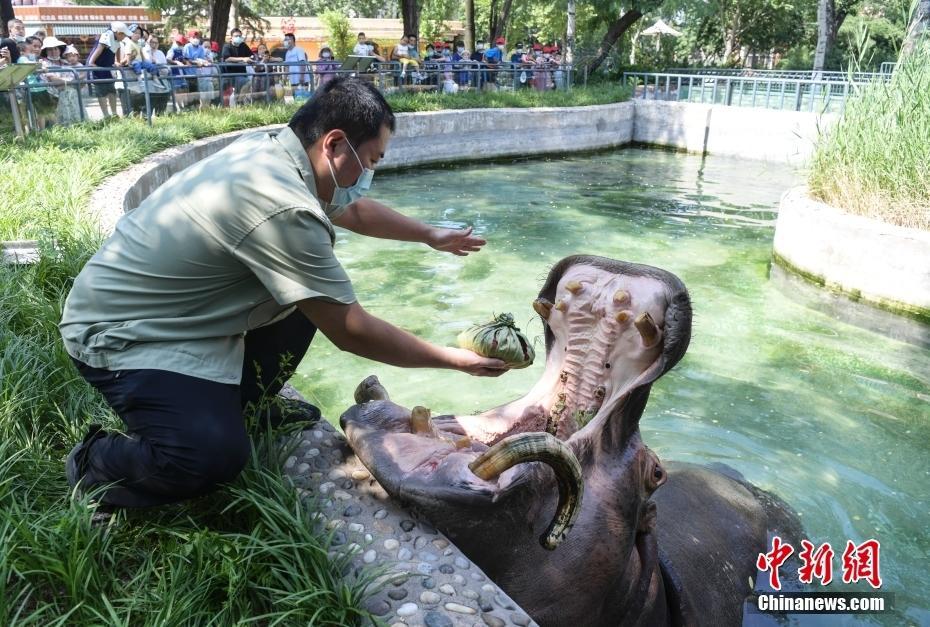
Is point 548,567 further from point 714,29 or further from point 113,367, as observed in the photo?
point 714,29

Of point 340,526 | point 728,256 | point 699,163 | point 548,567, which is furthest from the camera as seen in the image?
point 699,163

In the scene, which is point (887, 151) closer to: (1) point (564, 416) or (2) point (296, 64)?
(1) point (564, 416)

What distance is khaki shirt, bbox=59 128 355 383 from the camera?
2.28 meters

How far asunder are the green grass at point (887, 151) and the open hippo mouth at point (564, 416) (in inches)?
209

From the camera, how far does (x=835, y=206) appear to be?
7480 mm

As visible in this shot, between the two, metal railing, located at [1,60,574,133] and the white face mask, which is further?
metal railing, located at [1,60,574,133]

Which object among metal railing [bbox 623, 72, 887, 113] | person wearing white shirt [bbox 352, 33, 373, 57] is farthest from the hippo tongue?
person wearing white shirt [bbox 352, 33, 373, 57]

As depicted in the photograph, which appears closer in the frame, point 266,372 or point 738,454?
point 266,372

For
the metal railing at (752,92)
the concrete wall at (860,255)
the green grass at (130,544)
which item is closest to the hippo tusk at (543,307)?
the green grass at (130,544)

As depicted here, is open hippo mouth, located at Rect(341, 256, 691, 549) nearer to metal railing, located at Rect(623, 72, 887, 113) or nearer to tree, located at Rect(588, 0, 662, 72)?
metal railing, located at Rect(623, 72, 887, 113)

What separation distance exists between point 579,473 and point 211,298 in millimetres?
1209

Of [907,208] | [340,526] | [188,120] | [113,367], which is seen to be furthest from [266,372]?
[188,120]

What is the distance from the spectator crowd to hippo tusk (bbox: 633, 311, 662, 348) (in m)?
8.99

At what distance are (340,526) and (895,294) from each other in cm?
575
